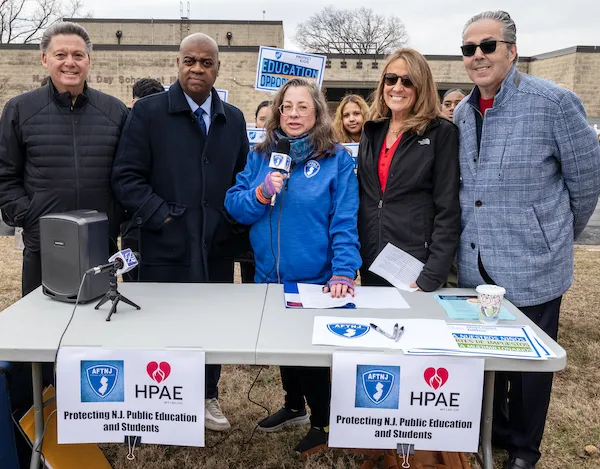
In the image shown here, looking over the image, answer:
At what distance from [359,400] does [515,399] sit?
1.14 meters

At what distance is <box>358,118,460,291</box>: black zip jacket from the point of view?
2.65 metres

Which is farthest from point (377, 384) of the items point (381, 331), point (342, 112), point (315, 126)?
point (342, 112)

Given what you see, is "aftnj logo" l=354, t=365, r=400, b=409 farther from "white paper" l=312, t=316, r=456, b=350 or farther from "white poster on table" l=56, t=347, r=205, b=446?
"white poster on table" l=56, t=347, r=205, b=446

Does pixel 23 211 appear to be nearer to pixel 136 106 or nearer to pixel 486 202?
pixel 136 106

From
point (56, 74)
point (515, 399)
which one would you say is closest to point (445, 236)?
point (515, 399)

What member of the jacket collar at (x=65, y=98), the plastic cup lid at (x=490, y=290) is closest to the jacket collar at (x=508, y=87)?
the plastic cup lid at (x=490, y=290)

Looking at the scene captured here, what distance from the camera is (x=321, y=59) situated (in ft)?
19.4

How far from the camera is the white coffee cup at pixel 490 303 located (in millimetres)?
2229

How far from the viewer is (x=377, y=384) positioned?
6.49 ft

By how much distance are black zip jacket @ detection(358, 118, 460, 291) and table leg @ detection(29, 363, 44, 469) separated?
1572 millimetres

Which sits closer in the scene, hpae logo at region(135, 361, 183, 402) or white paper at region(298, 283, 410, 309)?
hpae logo at region(135, 361, 183, 402)

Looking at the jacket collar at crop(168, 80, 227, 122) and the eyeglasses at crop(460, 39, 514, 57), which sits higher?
the eyeglasses at crop(460, 39, 514, 57)

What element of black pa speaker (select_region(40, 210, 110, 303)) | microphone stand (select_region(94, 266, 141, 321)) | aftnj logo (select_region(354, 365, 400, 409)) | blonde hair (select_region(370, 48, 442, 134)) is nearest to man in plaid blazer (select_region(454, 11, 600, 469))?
blonde hair (select_region(370, 48, 442, 134))

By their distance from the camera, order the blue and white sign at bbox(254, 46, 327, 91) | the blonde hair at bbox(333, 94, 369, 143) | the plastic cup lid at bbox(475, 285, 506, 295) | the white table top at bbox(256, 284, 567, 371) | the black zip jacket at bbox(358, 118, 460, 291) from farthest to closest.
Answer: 1. the blue and white sign at bbox(254, 46, 327, 91)
2. the blonde hair at bbox(333, 94, 369, 143)
3. the black zip jacket at bbox(358, 118, 460, 291)
4. the plastic cup lid at bbox(475, 285, 506, 295)
5. the white table top at bbox(256, 284, 567, 371)
